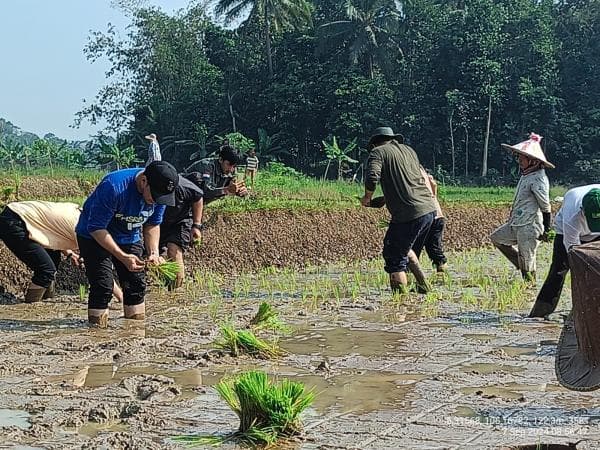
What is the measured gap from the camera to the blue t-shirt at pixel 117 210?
6340 millimetres

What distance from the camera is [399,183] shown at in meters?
8.06

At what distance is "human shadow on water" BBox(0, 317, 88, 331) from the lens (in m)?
6.80

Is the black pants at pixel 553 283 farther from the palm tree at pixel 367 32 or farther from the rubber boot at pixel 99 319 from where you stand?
the palm tree at pixel 367 32

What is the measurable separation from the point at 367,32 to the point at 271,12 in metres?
6.46

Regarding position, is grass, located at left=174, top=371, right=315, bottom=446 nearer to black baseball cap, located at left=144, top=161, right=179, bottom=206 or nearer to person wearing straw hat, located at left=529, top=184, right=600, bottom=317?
person wearing straw hat, located at left=529, top=184, right=600, bottom=317

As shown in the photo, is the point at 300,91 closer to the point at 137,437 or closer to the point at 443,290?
the point at 443,290

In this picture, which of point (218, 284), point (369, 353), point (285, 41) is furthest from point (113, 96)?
point (369, 353)

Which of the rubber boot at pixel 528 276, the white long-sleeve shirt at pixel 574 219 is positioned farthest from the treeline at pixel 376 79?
the white long-sleeve shirt at pixel 574 219

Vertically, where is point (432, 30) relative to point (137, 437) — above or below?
above

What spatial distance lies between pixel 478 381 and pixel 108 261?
10.4 feet

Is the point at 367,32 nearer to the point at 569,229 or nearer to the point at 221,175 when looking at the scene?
the point at 221,175

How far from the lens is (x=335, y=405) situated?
4316mm

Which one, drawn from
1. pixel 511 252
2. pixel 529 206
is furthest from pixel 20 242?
pixel 511 252

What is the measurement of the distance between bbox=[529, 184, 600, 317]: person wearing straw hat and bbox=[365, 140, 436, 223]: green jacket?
4.93 feet
